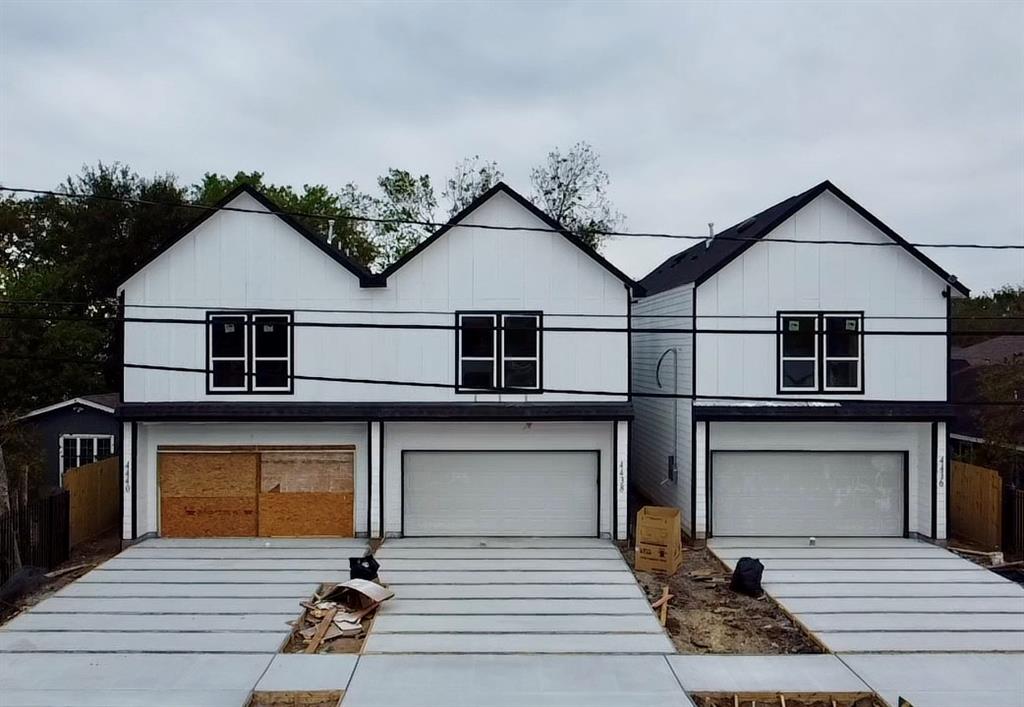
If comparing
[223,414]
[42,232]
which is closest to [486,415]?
[223,414]

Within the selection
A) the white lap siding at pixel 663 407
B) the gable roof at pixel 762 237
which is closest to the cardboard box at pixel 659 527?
the white lap siding at pixel 663 407

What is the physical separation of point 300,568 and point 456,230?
7292mm

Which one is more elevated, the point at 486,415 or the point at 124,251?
the point at 124,251

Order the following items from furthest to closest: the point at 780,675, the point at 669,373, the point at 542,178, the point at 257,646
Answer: the point at 542,178, the point at 669,373, the point at 257,646, the point at 780,675

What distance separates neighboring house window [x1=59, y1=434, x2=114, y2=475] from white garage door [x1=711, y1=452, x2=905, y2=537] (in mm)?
15587

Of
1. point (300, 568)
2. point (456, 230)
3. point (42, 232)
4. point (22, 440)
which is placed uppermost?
point (42, 232)

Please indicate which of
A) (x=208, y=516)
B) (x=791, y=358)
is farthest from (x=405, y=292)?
(x=791, y=358)

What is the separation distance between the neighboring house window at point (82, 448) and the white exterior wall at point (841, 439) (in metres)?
15.6

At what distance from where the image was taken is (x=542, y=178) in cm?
3678

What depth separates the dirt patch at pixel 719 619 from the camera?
1053cm

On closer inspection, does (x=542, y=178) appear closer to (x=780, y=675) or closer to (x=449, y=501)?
(x=449, y=501)

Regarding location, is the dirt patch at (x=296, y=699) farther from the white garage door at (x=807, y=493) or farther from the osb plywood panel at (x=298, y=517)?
the white garage door at (x=807, y=493)

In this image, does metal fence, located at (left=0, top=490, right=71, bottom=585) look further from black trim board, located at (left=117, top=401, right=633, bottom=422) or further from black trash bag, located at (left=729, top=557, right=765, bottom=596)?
black trash bag, located at (left=729, top=557, right=765, bottom=596)

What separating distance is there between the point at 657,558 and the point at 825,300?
6615 mm
